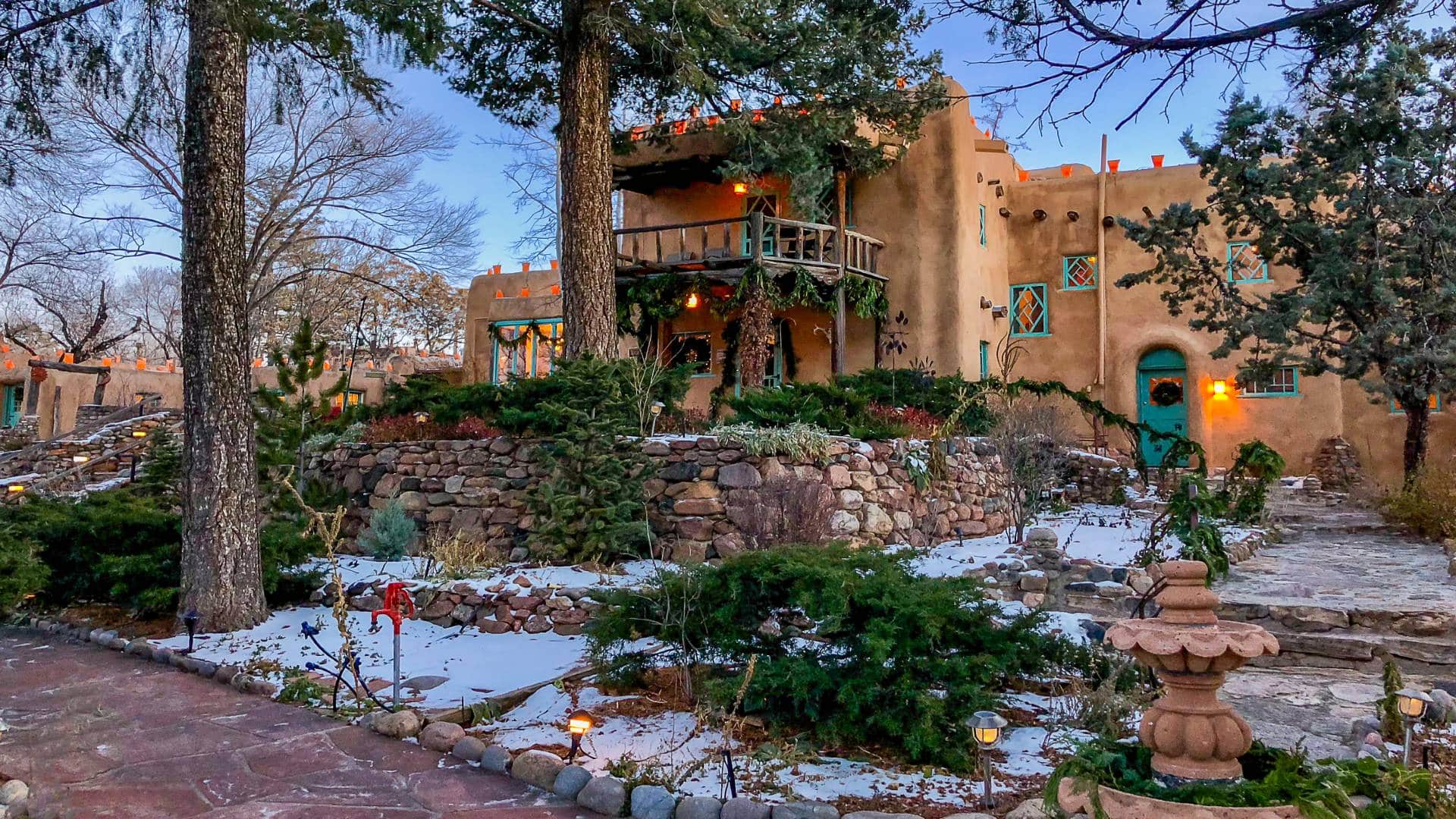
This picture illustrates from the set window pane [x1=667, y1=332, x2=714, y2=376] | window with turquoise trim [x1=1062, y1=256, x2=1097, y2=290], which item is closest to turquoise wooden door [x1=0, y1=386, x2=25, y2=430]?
window pane [x1=667, y1=332, x2=714, y2=376]

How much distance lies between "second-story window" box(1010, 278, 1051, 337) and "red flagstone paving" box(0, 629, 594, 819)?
15777mm

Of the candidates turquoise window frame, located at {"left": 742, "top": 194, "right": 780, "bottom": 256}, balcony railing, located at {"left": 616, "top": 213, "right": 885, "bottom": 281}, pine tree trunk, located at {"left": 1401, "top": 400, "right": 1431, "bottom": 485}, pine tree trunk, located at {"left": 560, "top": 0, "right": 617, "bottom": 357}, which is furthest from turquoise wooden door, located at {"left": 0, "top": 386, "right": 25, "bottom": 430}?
pine tree trunk, located at {"left": 1401, "top": 400, "right": 1431, "bottom": 485}

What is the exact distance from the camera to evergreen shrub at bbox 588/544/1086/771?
13.5 feet

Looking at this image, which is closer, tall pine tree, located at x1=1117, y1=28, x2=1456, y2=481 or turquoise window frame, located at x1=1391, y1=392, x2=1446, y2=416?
tall pine tree, located at x1=1117, y1=28, x2=1456, y2=481

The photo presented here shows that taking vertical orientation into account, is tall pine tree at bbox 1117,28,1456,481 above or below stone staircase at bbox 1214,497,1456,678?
above

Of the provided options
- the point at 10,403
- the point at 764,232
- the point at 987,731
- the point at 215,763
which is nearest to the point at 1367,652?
the point at 987,731

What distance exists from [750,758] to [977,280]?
14.1 m

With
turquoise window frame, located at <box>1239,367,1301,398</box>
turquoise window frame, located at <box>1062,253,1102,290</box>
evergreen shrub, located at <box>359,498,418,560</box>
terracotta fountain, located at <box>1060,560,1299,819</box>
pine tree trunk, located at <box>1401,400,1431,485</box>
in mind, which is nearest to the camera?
terracotta fountain, located at <box>1060,560,1299,819</box>

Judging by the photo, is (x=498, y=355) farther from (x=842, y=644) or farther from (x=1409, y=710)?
(x=1409, y=710)

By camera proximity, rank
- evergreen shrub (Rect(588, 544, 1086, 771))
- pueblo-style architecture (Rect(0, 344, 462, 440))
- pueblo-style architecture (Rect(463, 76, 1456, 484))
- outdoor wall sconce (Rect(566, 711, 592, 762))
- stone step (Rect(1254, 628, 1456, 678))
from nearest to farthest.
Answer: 1. outdoor wall sconce (Rect(566, 711, 592, 762))
2. evergreen shrub (Rect(588, 544, 1086, 771))
3. stone step (Rect(1254, 628, 1456, 678))
4. pueblo-style architecture (Rect(463, 76, 1456, 484))
5. pueblo-style architecture (Rect(0, 344, 462, 440))

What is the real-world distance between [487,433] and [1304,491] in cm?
1331

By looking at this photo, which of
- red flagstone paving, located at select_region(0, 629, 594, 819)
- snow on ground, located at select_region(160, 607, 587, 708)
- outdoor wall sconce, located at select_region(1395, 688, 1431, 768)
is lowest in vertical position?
red flagstone paving, located at select_region(0, 629, 594, 819)

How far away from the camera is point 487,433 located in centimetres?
955

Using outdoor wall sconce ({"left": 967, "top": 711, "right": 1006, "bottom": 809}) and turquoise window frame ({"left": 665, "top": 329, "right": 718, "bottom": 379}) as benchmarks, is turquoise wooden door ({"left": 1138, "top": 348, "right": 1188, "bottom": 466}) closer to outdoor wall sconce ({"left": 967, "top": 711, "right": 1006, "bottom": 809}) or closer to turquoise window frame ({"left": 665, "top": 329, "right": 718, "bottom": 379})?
turquoise window frame ({"left": 665, "top": 329, "right": 718, "bottom": 379})
